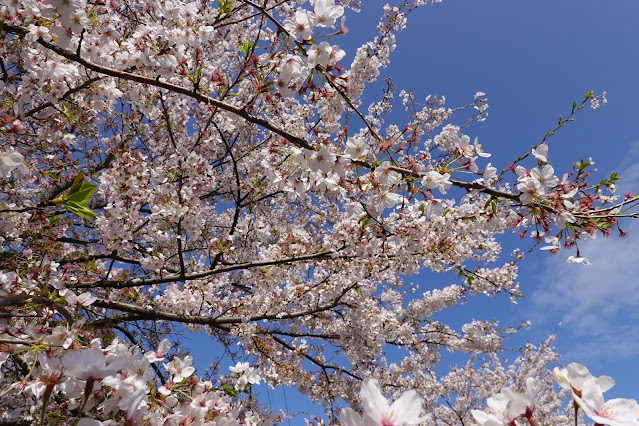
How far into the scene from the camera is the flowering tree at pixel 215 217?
1600 mm

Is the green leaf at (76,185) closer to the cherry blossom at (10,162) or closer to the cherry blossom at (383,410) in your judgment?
the cherry blossom at (10,162)

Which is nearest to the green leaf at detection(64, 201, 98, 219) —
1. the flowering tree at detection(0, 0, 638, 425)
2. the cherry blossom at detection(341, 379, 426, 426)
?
the flowering tree at detection(0, 0, 638, 425)

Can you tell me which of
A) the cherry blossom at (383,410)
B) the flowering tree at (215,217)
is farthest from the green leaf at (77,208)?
the cherry blossom at (383,410)

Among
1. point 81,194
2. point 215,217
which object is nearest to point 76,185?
point 81,194

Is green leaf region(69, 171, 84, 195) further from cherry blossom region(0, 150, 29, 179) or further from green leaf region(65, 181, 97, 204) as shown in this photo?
cherry blossom region(0, 150, 29, 179)

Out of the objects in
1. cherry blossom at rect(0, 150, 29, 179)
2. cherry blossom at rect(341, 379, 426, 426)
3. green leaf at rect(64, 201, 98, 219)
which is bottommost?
cherry blossom at rect(341, 379, 426, 426)

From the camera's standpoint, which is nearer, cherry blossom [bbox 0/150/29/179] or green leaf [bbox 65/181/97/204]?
green leaf [bbox 65/181/97/204]

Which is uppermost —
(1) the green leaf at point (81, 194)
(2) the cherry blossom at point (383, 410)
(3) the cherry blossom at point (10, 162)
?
(3) the cherry blossom at point (10, 162)

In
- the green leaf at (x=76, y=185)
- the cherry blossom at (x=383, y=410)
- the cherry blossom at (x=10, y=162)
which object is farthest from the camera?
the cherry blossom at (x=10, y=162)

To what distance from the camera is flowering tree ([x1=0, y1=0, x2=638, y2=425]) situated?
1600mm

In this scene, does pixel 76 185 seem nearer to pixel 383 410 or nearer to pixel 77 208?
pixel 77 208

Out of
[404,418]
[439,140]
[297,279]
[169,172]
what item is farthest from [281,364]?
[439,140]

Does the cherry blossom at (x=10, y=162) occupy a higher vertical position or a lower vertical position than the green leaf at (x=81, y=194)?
higher

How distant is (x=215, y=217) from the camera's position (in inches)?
300
